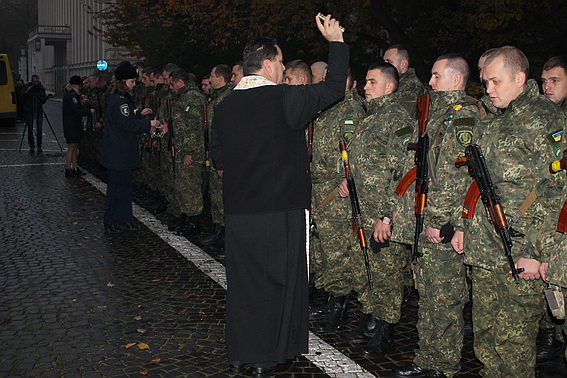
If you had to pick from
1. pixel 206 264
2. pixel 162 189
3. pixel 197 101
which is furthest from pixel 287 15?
pixel 206 264

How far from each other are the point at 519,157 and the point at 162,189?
798 cm

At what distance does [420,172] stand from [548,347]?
1.83 metres

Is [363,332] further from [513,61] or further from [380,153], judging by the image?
[513,61]

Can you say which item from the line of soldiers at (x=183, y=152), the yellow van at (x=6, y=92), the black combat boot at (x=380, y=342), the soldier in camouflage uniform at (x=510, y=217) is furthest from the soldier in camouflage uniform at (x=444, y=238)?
the yellow van at (x=6, y=92)

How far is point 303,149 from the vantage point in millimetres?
4484

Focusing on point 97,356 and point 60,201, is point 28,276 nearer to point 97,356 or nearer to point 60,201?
point 97,356

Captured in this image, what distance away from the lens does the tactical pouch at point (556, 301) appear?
3666 mm

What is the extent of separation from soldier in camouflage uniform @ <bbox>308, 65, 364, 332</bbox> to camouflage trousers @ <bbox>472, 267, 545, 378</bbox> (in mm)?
1789

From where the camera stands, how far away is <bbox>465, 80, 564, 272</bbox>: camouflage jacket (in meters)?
3.79

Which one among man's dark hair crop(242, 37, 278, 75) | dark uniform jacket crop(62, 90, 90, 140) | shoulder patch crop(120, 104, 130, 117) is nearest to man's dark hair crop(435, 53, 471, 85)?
man's dark hair crop(242, 37, 278, 75)

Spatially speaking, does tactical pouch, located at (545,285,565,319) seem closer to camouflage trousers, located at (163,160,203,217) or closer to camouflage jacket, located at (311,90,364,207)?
camouflage jacket, located at (311,90,364,207)

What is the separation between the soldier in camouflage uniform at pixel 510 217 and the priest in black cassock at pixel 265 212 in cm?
113

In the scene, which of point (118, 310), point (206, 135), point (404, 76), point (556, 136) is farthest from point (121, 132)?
point (556, 136)

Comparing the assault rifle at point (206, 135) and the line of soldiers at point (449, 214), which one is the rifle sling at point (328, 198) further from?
the assault rifle at point (206, 135)
